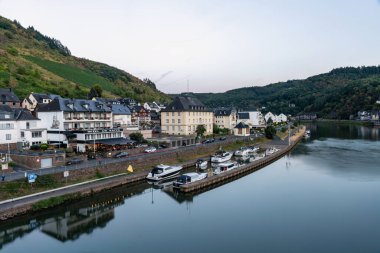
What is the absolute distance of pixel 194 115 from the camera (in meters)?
58.2

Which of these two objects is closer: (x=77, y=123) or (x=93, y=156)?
(x=93, y=156)

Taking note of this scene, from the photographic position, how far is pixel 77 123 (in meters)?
41.7

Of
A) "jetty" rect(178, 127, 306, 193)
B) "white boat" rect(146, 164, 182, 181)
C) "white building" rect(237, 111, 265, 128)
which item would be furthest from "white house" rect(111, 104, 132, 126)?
"white building" rect(237, 111, 265, 128)

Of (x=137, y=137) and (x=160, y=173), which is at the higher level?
(x=137, y=137)

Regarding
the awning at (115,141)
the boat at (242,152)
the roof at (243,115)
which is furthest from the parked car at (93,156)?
the roof at (243,115)

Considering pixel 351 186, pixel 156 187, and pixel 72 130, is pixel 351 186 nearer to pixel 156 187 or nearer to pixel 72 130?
pixel 156 187

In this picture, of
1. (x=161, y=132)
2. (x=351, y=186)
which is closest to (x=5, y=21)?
(x=161, y=132)

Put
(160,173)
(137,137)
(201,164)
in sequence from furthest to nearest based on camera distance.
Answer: (137,137)
(201,164)
(160,173)

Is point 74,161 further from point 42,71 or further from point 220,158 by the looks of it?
point 42,71

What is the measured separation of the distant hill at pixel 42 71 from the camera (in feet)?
241

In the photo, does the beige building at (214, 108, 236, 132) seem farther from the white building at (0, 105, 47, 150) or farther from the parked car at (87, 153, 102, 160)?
the white building at (0, 105, 47, 150)

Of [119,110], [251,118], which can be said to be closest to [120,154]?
[119,110]

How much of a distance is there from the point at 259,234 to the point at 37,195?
15602 mm

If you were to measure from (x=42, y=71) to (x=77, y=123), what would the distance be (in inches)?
2323
